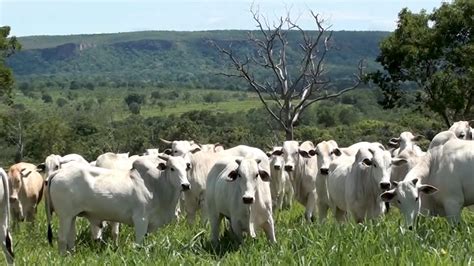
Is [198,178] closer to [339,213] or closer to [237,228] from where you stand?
[339,213]

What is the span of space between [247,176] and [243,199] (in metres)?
0.34

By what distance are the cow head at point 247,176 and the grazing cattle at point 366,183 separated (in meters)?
1.74

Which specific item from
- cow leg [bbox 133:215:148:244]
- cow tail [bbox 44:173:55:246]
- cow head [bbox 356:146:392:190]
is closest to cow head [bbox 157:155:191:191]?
cow leg [bbox 133:215:148:244]

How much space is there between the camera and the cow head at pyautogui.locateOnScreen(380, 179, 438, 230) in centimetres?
901

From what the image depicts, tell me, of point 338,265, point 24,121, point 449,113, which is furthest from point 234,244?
point 24,121

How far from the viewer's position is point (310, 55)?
66.0 ft

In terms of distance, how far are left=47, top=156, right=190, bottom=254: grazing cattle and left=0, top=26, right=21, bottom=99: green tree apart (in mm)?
20041

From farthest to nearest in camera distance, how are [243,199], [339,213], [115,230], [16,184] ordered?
1. [16,184]
2. [339,213]
3. [115,230]
4. [243,199]

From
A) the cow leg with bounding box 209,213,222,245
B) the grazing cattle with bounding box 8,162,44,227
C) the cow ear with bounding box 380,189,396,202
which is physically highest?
the cow ear with bounding box 380,189,396,202

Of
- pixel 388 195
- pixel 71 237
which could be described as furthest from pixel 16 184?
pixel 388 195

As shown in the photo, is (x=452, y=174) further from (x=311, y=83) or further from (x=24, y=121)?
(x=24, y=121)

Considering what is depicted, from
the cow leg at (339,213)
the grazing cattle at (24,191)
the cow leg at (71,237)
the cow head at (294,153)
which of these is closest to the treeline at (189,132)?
the cow head at (294,153)

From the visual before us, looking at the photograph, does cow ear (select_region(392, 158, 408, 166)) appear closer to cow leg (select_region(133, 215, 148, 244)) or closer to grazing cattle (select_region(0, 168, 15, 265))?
cow leg (select_region(133, 215, 148, 244))

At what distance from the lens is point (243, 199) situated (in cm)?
865
